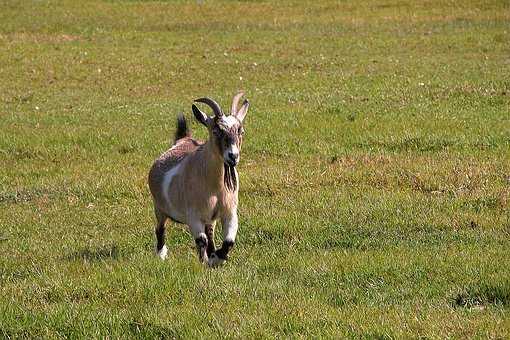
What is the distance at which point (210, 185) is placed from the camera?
10312 millimetres

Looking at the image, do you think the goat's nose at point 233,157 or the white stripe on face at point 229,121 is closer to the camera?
the goat's nose at point 233,157

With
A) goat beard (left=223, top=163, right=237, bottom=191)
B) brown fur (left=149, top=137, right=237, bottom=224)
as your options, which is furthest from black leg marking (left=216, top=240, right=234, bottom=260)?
goat beard (left=223, top=163, right=237, bottom=191)

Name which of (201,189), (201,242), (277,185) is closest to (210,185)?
(201,189)

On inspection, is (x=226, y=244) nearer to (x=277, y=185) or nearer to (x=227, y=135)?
(x=227, y=135)

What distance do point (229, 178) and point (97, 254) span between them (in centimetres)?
171

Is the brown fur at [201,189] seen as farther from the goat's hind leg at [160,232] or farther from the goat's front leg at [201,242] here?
the goat's hind leg at [160,232]

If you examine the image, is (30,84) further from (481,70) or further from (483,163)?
(483,163)

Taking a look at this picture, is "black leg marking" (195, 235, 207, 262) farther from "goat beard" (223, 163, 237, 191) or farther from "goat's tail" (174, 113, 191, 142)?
"goat's tail" (174, 113, 191, 142)

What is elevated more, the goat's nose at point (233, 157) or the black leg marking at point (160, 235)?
the goat's nose at point (233, 157)

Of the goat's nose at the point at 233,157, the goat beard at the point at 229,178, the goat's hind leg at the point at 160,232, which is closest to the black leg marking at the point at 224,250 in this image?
the goat beard at the point at 229,178

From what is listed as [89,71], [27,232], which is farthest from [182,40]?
[27,232]

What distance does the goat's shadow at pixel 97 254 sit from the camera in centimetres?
1062

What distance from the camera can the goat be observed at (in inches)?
392

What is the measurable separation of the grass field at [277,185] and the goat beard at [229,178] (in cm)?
75
